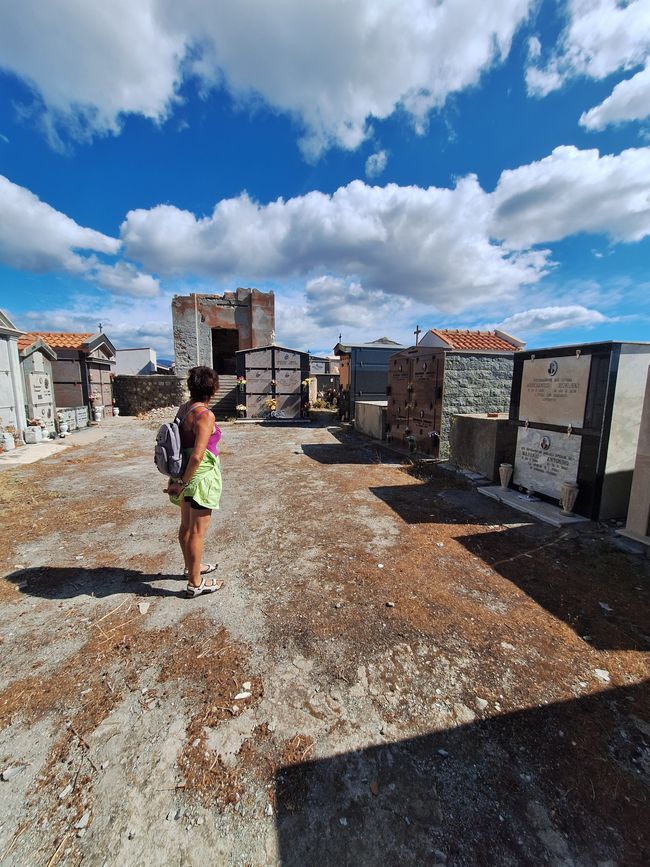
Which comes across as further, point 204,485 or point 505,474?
point 505,474

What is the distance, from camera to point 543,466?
22.0ft

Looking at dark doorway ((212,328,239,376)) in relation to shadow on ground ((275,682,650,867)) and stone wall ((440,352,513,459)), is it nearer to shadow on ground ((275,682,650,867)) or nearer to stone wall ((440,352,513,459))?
stone wall ((440,352,513,459))

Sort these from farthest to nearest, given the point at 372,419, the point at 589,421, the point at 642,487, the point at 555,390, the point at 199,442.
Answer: the point at 372,419 → the point at 555,390 → the point at 589,421 → the point at 642,487 → the point at 199,442

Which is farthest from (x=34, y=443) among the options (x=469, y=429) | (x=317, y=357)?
(x=317, y=357)

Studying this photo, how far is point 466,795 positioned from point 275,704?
1210 mm

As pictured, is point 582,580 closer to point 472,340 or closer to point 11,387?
point 472,340

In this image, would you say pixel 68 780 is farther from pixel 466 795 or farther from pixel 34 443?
pixel 34 443

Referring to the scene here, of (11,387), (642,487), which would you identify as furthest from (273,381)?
(642,487)

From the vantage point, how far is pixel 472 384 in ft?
33.6

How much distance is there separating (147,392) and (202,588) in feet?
70.8

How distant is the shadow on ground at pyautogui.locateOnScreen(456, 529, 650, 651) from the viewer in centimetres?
334

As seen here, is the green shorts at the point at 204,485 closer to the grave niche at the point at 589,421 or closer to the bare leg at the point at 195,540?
the bare leg at the point at 195,540

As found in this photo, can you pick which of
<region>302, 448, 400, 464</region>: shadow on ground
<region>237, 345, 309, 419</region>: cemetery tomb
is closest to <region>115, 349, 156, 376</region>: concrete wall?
<region>237, 345, 309, 419</region>: cemetery tomb

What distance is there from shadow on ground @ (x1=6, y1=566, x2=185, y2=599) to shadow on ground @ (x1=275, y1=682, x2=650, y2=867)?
2391mm
